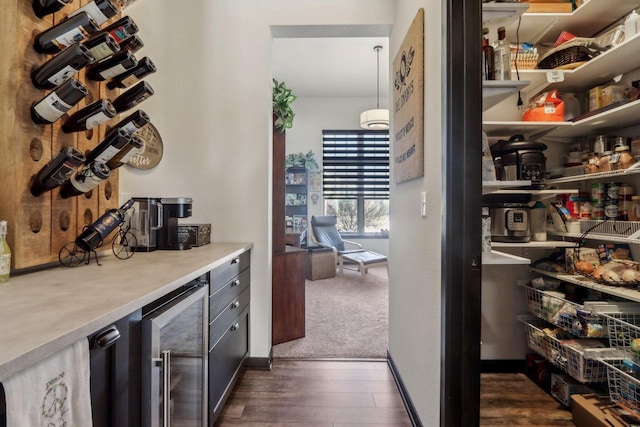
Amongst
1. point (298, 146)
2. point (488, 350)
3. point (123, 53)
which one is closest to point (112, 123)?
point (123, 53)

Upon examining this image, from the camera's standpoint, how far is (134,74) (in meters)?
1.39

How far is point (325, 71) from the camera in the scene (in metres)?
4.69

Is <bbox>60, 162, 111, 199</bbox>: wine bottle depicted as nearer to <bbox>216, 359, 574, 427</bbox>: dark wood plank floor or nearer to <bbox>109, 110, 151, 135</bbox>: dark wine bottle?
<bbox>109, 110, 151, 135</bbox>: dark wine bottle

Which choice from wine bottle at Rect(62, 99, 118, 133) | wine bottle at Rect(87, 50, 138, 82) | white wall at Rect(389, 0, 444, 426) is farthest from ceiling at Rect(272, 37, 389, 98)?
wine bottle at Rect(62, 99, 118, 133)

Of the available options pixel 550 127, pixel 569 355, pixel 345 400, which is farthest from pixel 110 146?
pixel 569 355

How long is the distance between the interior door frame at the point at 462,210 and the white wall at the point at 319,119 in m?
4.75

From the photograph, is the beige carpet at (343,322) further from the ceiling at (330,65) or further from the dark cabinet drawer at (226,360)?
the ceiling at (330,65)

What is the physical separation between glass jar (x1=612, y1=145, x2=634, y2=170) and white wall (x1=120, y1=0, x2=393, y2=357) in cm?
189

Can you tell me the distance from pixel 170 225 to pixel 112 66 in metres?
0.81

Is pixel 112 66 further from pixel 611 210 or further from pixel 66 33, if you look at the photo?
pixel 611 210

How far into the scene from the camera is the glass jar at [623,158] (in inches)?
63.9

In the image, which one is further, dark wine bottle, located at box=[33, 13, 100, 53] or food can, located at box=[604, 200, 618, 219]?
food can, located at box=[604, 200, 618, 219]

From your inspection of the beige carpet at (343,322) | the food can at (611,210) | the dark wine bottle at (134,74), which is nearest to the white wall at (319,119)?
the beige carpet at (343,322)

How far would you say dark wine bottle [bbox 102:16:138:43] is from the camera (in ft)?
3.96
